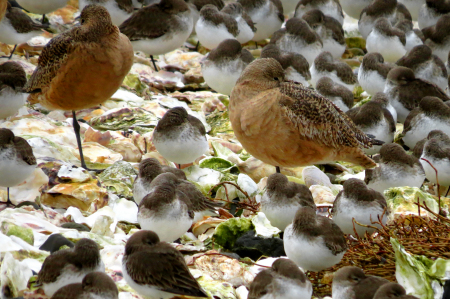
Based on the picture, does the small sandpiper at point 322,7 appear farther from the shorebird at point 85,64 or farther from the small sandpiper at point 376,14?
the shorebird at point 85,64

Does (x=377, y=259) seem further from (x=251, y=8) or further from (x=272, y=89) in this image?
(x=251, y=8)

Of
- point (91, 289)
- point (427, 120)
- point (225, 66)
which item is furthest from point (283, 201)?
point (225, 66)

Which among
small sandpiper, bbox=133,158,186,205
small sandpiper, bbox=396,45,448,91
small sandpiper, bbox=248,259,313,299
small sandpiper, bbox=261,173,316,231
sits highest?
small sandpiper, bbox=248,259,313,299

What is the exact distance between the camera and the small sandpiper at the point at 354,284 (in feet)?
14.1

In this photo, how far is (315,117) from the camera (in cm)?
655

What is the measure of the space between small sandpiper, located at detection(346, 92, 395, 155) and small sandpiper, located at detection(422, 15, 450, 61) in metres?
4.17

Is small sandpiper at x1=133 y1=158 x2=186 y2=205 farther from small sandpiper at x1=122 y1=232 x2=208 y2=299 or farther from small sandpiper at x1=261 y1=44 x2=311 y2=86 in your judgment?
small sandpiper at x1=261 y1=44 x2=311 y2=86

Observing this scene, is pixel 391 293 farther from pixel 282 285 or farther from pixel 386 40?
pixel 386 40

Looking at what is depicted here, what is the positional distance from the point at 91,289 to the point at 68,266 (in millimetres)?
411

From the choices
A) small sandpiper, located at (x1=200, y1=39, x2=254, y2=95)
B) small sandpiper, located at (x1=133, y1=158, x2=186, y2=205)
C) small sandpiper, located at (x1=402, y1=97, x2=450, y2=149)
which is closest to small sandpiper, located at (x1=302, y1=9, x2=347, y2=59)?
small sandpiper, located at (x1=200, y1=39, x2=254, y2=95)

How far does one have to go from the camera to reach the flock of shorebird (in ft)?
14.3

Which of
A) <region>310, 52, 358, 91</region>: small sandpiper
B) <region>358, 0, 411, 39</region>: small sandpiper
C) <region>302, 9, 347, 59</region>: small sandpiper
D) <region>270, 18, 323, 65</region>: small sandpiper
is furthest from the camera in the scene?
<region>358, 0, 411, 39</region>: small sandpiper

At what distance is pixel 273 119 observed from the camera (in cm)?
629

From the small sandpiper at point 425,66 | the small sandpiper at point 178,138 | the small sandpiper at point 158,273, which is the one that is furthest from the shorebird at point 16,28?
the small sandpiper at point 158,273
